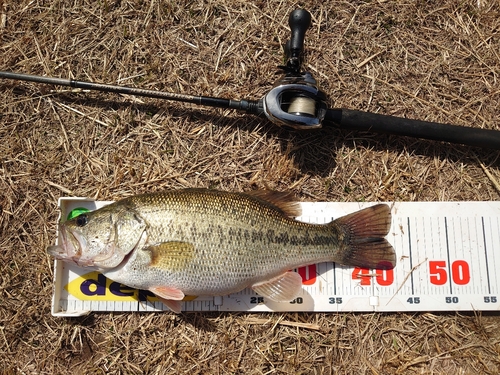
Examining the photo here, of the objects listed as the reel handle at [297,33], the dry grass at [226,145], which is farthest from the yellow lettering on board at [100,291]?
the reel handle at [297,33]

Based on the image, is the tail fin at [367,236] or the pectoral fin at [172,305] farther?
the tail fin at [367,236]

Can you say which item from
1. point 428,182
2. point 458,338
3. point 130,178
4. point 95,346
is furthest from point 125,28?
point 458,338

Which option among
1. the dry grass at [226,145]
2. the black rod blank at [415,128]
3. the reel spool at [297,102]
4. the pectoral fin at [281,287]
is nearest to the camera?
the reel spool at [297,102]

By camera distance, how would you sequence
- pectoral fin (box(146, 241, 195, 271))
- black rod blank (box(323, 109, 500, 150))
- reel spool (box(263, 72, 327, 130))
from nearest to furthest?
1. pectoral fin (box(146, 241, 195, 271))
2. reel spool (box(263, 72, 327, 130))
3. black rod blank (box(323, 109, 500, 150))

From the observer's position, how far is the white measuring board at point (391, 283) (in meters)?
3.17

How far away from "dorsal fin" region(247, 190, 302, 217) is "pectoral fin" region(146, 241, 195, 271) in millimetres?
Result: 680

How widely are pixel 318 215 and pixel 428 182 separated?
3.41 feet

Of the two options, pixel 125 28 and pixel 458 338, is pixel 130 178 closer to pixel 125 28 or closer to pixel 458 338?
pixel 125 28

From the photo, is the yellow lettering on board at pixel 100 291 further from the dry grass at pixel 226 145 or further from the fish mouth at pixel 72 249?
the fish mouth at pixel 72 249

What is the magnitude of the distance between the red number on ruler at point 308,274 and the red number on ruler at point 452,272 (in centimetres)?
97

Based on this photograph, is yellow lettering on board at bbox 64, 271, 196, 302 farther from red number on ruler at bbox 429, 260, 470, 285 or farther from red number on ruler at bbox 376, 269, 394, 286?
red number on ruler at bbox 429, 260, 470, 285

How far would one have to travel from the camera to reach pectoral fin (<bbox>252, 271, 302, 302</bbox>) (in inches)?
117

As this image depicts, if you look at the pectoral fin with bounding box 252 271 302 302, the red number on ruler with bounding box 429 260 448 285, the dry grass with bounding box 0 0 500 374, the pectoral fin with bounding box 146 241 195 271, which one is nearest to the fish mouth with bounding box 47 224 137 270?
the pectoral fin with bounding box 146 241 195 271

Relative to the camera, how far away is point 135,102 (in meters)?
3.45
